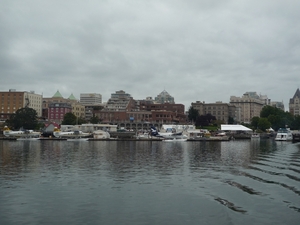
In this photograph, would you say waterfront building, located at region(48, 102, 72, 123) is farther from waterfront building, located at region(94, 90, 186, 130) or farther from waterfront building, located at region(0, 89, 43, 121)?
waterfront building, located at region(94, 90, 186, 130)

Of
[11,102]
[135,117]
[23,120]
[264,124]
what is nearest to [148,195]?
[23,120]

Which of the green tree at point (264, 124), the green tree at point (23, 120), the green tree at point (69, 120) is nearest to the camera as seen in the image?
the green tree at point (23, 120)

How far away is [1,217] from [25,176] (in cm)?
1281

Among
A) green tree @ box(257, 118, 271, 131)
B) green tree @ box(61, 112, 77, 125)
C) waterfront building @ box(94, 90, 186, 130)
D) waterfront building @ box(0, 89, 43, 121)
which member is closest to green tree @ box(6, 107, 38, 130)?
green tree @ box(61, 112, 77, 125)

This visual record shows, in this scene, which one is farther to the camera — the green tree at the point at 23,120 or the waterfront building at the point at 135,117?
the waterfront building at the point at 135,117

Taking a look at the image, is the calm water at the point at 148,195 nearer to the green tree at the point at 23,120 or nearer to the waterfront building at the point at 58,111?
the green tree at the point at 23,120

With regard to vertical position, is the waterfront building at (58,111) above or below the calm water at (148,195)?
above

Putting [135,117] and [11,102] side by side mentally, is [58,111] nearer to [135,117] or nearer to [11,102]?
[11,102]

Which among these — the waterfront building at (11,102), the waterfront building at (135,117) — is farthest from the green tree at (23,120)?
the waterfront building at (135,117)

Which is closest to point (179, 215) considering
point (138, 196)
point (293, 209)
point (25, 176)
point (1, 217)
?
point (138, 196)

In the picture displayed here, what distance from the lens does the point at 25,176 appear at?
3141 cm

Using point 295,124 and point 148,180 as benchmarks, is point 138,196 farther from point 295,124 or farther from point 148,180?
point 295,124

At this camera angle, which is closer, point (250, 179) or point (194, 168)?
point (250, 179)

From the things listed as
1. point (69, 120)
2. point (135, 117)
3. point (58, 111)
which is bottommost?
point (69, 120)
